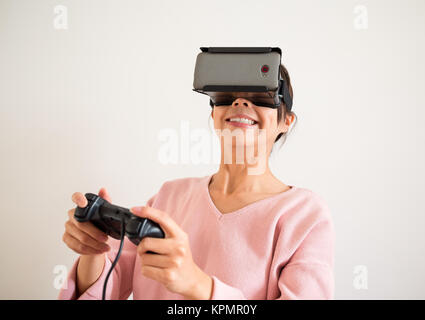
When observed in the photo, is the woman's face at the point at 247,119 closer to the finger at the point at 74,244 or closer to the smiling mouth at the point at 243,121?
the smiling mouth at the point at 243,121

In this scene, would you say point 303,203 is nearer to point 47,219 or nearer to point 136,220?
point 136,220

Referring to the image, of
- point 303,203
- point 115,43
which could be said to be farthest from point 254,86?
point 115,43

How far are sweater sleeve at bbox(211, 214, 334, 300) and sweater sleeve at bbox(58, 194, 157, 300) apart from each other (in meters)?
0.31

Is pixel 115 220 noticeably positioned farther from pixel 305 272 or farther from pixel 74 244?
pixel 305 272

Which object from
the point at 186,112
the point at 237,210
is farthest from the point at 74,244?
the point at 186,112

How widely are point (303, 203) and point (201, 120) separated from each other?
1.86ft

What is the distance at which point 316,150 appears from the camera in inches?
53.4

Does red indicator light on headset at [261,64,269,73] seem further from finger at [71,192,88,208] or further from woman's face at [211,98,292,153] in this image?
finger at [71,192,88,208]

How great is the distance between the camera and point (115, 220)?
2.51 ft

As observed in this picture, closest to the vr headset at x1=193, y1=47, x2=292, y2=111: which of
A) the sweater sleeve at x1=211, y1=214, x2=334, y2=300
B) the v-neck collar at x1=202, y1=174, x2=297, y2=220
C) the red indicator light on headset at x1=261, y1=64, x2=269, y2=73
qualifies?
the red indicator light on headset at x1=261, y1=64, x2=269, y2=73

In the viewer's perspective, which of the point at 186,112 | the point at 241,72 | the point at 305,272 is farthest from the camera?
the point at 186,112

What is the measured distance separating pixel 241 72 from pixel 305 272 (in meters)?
0.45

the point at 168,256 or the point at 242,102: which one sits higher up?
the point at 242,102

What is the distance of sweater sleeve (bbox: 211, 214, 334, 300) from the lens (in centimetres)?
80
